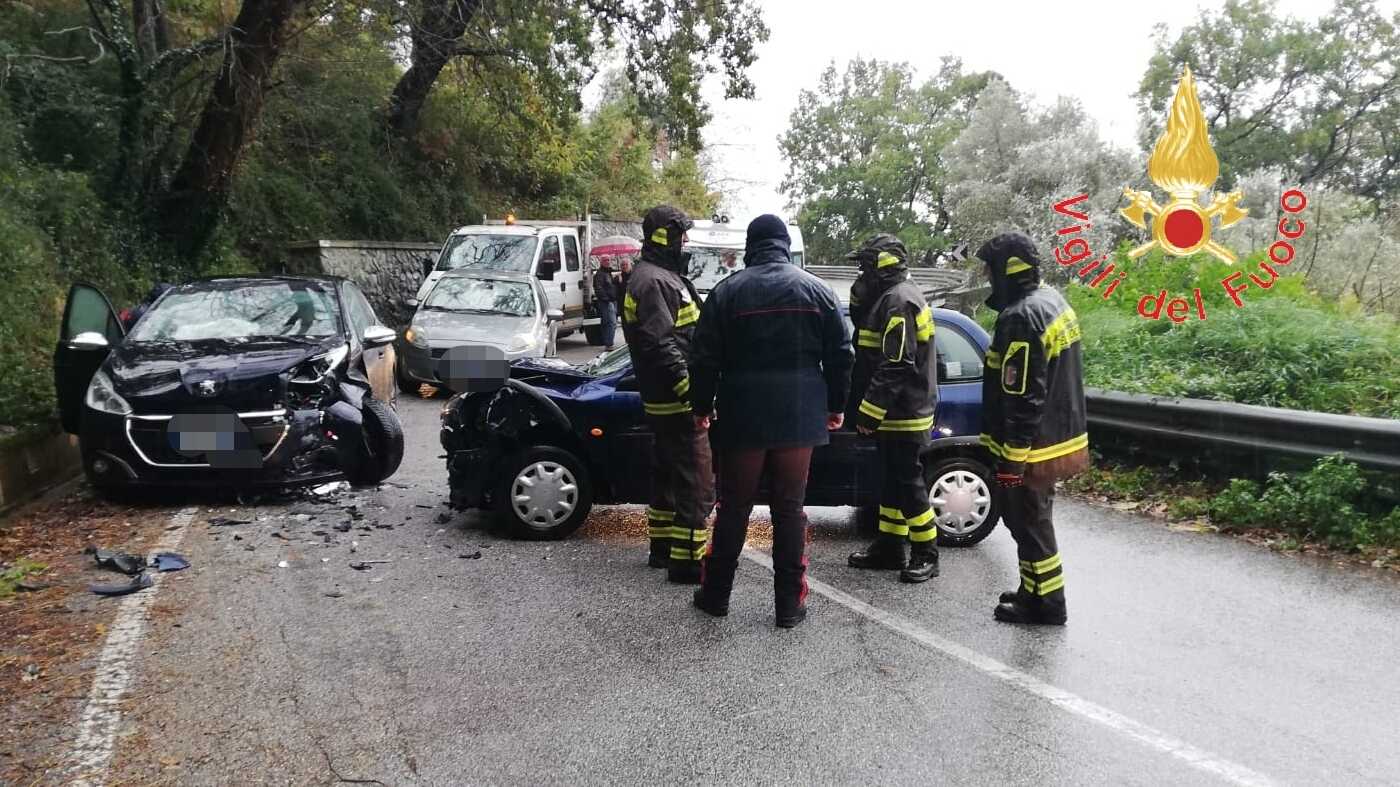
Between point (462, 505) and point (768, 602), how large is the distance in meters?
2.25

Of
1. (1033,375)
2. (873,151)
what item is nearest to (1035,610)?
(1033,375)

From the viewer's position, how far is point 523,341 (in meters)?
12.5

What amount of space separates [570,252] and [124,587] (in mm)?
13659

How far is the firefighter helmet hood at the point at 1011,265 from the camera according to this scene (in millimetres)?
4941

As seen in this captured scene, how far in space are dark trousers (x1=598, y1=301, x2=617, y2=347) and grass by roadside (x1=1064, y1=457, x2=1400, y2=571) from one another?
11.2 m

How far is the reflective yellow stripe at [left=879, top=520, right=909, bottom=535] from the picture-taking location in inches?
229

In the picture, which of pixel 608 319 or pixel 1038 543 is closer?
pixel 1038 543

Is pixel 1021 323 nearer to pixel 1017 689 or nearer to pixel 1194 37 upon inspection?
pixel 1017 689

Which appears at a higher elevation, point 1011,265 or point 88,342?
point 1011,265

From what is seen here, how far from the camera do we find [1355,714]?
3.93 m

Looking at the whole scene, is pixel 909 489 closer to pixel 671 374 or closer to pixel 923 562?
pixel 923 562

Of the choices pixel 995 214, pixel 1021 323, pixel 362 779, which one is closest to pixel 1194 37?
pixel 995 214

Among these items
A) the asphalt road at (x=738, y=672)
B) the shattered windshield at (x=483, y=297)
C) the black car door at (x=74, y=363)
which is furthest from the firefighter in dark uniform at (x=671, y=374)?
the shattered windshield at (x=483, y=297)

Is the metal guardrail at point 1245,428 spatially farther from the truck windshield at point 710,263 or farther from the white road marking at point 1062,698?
the truck windshield at point 710,263
